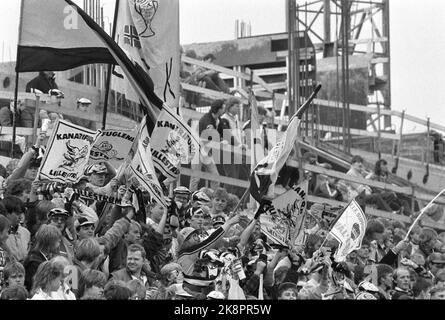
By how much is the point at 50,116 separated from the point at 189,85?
482cm

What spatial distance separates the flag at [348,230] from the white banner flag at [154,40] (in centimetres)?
265

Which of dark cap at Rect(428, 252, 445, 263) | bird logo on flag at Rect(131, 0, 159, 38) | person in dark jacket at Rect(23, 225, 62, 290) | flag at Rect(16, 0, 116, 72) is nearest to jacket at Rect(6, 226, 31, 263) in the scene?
person in dark jacket at Rect(23, 225, 62, 290)

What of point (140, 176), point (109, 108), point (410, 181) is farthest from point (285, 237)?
point (410, 181)

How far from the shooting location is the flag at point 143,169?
16.0 meters

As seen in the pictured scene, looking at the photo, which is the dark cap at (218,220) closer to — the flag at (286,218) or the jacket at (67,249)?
the flag at (286,218)

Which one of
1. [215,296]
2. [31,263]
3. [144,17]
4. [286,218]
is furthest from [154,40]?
[31,263]

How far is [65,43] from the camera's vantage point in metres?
18.1

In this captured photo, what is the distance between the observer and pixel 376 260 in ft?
62.2

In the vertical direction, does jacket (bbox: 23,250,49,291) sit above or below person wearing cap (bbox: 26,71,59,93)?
below

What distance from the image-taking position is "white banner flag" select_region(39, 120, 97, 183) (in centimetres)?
1568

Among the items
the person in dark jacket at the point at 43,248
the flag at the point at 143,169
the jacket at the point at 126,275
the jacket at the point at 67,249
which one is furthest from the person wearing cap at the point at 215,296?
the flag at the point at 143,169

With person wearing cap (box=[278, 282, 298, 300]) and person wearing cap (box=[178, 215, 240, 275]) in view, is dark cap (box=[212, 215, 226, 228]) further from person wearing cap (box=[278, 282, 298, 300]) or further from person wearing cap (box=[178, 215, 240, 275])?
person wearing cap (box=[278, 282, 298, 300])

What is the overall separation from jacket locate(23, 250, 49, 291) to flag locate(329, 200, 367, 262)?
14.1 ft
